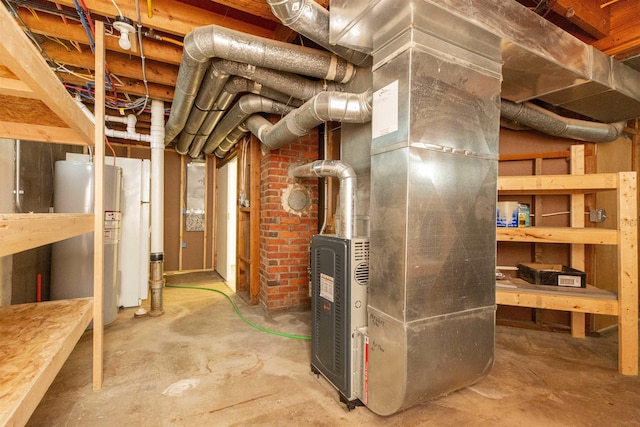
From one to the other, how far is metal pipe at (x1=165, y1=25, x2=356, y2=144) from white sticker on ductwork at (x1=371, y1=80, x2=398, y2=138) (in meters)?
0.58

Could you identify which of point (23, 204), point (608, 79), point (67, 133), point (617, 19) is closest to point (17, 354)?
point (67, 133)

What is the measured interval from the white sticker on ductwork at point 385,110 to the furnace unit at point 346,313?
1.99ft

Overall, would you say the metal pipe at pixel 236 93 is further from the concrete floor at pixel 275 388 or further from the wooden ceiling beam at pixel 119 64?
the concrete floor at pixel 275 388

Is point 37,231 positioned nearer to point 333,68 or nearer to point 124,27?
point 124,27

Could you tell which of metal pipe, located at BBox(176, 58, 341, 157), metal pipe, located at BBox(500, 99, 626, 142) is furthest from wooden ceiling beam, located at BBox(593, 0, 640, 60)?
metal pipe, located at BBox(176, 58, 341, 157)

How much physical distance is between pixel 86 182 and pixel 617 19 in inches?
165

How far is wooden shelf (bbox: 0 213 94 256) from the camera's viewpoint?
665mm

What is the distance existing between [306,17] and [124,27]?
3.89 ft

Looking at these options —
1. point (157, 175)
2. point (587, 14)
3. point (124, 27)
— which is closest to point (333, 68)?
point (124, 27)

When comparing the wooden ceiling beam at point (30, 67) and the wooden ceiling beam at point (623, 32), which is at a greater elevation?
the wooden ceiling beam at point (623, 32)

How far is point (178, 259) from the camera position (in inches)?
205

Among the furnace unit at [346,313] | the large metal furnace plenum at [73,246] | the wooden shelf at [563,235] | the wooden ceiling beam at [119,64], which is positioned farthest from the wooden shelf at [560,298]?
the large metal furnace plenum at [73,246]

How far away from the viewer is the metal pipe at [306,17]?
4.51 ft

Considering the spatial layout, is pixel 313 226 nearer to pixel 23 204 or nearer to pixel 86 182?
pixel 86 182
